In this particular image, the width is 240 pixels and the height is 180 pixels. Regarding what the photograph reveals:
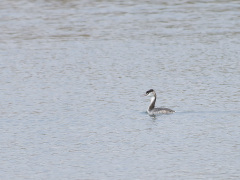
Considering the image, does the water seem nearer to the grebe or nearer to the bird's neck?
the grebe

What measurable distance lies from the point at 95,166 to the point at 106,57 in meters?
17.5

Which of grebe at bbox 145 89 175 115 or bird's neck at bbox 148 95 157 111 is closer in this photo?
grebe at bbox 145 89 175 115

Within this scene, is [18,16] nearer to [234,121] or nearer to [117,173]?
[234,121]

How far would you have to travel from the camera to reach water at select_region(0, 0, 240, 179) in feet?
66.2

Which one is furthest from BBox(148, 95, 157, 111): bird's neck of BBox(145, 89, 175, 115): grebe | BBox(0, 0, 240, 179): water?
BBox(0, 0, 240, 179): water

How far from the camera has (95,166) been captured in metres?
19.7

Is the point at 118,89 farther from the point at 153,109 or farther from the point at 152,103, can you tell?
the point at 153,109

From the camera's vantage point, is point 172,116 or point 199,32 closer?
point 172,116

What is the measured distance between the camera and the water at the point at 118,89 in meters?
20.2

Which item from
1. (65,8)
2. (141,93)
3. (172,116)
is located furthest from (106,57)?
(65,8)

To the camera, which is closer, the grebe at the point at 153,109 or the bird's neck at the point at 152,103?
the grebe at the point at 153,109

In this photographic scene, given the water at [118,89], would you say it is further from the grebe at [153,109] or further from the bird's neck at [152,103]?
the bird's neck at [152,103]

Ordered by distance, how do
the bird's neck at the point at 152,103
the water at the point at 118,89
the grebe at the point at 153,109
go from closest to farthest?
the water at the point at 118,89
the grebe at the point at 153,109
the bird's neck at the point at 152,103

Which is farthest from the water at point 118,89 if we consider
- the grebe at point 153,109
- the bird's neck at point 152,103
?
the bird's neck at point 152,103
